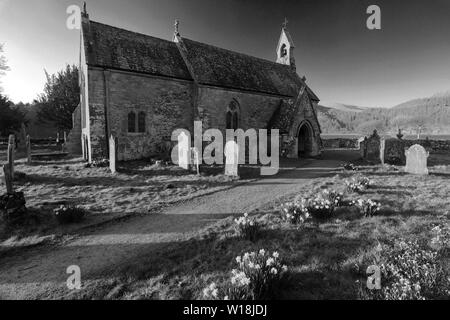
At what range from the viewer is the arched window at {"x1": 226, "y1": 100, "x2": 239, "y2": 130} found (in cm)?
2087

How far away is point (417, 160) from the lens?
41.1 ft

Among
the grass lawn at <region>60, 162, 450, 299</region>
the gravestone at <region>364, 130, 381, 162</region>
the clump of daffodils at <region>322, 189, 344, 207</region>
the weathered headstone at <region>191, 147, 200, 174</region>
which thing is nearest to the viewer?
the grass lawn at <region>60, 162, 450, 299</region>

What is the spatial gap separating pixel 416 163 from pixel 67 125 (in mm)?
39356

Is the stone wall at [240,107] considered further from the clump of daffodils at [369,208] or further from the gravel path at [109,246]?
the clump of daffodils at [369,208]

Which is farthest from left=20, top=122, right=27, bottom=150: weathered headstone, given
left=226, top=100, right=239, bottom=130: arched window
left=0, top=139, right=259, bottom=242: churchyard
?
left=226, top=100, right=239, bottom=130: arched window

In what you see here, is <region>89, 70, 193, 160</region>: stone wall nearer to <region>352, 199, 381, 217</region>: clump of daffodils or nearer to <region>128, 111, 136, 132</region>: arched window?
<region>128, 111, 136, 132</region>: arched window

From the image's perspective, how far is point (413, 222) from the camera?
598cm

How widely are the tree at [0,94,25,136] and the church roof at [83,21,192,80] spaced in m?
22.9

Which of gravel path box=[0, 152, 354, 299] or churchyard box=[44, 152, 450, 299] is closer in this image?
churchyard box=[44, 152, 450, 299]

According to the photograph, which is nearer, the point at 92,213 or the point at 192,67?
the point at 92,213

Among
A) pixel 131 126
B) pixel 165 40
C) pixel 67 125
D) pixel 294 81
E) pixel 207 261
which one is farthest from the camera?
pixel 67 125

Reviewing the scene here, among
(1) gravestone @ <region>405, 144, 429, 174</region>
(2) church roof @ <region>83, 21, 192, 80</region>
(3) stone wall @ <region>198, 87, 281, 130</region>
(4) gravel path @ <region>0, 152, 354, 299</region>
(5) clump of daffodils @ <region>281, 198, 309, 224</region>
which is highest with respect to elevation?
(2) church roof @ <region>83, 21, 192, 80</region>

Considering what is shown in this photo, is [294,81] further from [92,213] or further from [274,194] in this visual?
[92,213]

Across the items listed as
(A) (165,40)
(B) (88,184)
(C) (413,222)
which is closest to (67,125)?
(A) (165,40)
